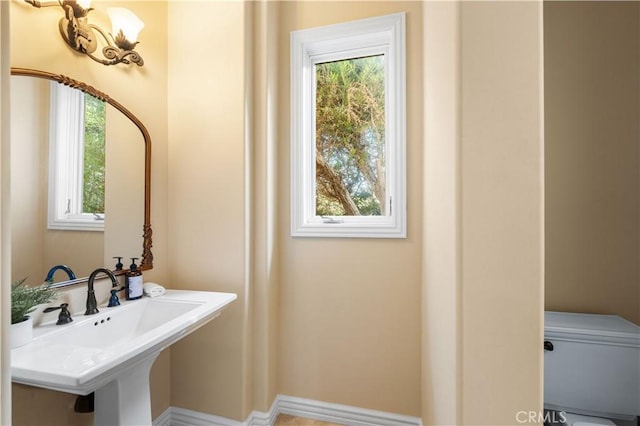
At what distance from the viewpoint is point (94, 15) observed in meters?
1.30

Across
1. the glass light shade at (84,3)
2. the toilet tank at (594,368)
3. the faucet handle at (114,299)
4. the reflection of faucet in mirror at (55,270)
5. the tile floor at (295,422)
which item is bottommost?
the tile floor at (295,422)

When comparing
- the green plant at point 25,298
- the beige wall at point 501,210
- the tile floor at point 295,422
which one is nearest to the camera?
the beige wall at point 501,210

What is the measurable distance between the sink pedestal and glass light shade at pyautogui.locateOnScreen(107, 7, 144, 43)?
52.9 inches

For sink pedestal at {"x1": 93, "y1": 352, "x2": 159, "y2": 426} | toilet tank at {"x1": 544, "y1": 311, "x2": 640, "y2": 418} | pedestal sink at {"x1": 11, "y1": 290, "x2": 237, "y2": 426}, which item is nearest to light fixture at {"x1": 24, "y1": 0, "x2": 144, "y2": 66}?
pedestal sink at {"x1": 11, "y1": 290, "x2": 237, "y2": 426}

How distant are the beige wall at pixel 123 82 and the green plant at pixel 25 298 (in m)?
0.34

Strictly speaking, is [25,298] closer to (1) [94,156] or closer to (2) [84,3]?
(1) [94,156]

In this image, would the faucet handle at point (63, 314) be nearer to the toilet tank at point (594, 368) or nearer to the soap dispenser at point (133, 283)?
the soap dispenser at point (133, 283)

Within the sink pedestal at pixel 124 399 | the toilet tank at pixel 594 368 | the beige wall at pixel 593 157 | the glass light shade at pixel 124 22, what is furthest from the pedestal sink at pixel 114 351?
the beige wall at pixel 593 157

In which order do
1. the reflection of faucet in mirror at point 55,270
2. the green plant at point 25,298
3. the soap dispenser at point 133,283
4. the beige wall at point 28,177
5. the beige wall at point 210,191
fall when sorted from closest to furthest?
the green plant at point 25,298 < the beige wall at point 28,177 < the reflection of faucet in mirror at point 55,270 < the soap dispenser at point 133,283 < the beige wall at point 210,191

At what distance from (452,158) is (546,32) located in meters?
1.27

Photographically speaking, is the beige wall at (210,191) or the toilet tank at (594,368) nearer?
the toilet tank at (594,368)

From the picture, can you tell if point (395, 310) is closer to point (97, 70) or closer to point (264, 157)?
point (264, 157)

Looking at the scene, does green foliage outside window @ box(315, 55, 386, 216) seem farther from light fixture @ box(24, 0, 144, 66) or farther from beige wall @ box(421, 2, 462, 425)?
light fixture @ box(24, 0, 144, 66)

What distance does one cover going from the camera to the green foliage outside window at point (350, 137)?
1.76m
